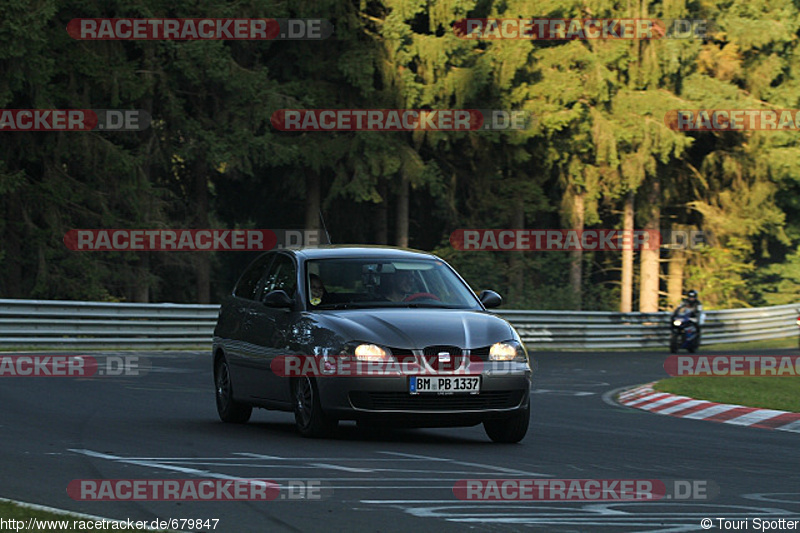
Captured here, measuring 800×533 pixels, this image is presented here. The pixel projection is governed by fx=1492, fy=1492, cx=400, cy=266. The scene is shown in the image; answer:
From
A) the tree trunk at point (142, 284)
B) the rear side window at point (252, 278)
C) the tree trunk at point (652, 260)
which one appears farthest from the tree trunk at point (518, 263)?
the rear side window at point (252, 278)

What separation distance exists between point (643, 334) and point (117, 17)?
16044 mm

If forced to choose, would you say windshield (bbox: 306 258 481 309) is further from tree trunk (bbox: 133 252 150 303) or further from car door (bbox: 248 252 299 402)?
tree trunk (bbox: 133 252 150 303)

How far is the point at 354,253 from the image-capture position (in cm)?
1354

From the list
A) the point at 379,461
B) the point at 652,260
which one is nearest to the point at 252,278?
the point at 379,461

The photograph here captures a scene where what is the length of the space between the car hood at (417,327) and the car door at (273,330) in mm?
621

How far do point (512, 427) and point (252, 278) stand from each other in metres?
3.44

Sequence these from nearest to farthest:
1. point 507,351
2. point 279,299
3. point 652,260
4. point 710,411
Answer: point 507,351 < point 279,299 < point 710,411 < point 652,260

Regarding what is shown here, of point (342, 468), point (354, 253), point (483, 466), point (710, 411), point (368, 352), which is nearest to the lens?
point (342, 468)

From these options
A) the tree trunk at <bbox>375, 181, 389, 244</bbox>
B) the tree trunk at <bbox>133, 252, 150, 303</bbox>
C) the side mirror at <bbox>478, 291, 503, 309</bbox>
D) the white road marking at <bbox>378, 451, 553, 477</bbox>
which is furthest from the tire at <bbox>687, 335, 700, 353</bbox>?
the white road marking at <bbox>378, 451, 553, 477</bbox>

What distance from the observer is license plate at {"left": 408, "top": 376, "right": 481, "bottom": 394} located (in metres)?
11.8

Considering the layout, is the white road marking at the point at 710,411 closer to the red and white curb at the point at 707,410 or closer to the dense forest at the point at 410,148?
the red and white curb at the point at 707,410

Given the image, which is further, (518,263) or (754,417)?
(518,263)

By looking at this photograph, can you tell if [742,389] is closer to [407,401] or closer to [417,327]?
[417,327]

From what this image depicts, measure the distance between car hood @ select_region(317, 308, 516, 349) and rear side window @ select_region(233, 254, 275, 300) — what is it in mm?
1979
